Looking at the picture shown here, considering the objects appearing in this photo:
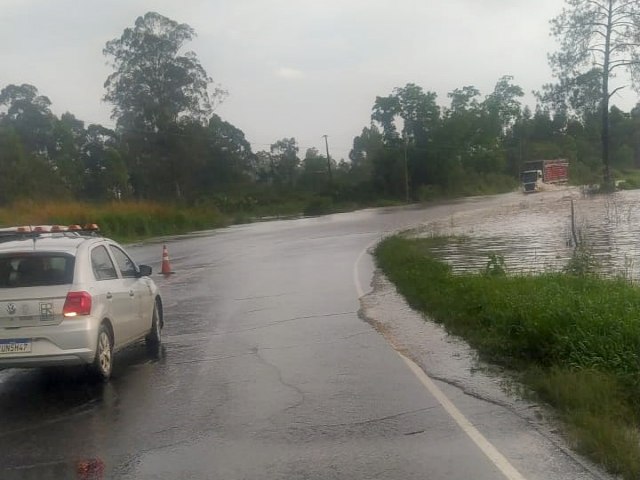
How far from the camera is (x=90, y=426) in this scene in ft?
23.2

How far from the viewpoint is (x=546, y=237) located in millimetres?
25391

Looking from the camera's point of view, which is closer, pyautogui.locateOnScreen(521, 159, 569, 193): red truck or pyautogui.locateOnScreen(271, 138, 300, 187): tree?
pyautogui.locateOnScreen(521, 159, 569, 193): red truck

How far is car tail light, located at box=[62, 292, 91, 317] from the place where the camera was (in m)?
8.25

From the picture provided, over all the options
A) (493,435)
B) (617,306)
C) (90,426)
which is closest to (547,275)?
(617,306)

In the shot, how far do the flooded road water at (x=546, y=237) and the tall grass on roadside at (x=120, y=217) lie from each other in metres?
17.9

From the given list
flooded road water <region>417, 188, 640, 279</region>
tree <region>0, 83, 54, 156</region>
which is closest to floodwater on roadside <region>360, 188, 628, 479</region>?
flooded road water <region>417, 188, 640, 279</region>

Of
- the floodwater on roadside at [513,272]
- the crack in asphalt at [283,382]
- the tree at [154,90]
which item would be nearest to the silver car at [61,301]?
the crack in asphalt at [283,382]

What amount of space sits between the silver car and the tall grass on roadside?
30.8 metres

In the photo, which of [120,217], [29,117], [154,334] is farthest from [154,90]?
[154,334]

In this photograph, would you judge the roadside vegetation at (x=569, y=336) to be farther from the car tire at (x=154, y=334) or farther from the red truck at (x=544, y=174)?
the red truck at (x=544, y=174)

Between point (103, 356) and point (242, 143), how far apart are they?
316 feet

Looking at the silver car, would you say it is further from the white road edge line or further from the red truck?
the red truck

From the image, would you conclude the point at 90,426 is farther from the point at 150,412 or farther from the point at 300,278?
the point at 300,278

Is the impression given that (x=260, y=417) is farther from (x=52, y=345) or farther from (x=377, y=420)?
(x=52, y=345)
